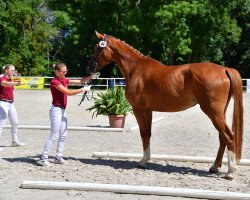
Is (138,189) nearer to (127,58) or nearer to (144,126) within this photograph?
(144,126)

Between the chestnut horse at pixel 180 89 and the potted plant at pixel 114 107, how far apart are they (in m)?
4.81

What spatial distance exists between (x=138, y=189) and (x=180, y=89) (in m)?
1.88

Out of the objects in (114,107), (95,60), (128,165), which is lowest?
(128,165)

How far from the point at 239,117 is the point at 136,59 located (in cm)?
198

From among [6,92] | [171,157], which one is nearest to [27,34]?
[6,92]

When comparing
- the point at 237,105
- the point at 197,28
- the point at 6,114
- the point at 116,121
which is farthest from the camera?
the point at 197,28

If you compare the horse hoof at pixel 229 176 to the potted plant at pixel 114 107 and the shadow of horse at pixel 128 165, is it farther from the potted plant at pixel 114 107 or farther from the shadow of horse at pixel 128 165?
the potted plant at pixel 114 107

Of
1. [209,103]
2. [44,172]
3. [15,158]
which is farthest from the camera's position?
[15,158]

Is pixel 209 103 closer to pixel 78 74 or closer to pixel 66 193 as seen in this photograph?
pixel 66 193

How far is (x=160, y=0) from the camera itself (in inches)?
1449

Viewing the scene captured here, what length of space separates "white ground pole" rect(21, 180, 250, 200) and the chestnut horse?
1.13 m

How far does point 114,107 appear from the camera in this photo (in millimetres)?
11914

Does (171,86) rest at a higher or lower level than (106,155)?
higher

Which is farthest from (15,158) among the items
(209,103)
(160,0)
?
(160,0)
